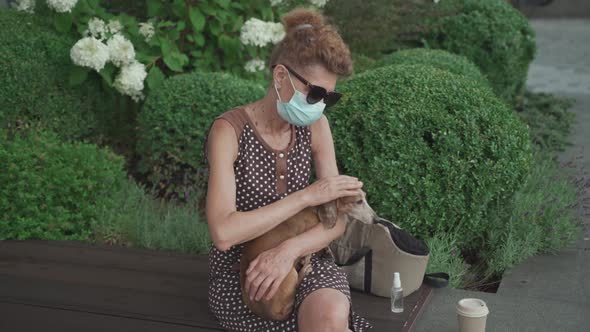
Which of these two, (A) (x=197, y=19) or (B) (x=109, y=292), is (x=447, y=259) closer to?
(B) (x=109, y=292)

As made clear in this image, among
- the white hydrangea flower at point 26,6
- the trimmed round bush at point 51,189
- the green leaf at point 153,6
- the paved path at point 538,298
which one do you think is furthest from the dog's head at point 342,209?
the white hydrangea flower at point 26,6

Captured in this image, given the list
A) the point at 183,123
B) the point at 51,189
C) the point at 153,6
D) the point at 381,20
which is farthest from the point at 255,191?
the point at 381,20

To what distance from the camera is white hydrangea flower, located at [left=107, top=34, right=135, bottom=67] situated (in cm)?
582

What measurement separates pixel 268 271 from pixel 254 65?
3.43 m

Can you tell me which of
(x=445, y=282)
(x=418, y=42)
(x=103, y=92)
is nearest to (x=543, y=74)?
(x=418, y=42)

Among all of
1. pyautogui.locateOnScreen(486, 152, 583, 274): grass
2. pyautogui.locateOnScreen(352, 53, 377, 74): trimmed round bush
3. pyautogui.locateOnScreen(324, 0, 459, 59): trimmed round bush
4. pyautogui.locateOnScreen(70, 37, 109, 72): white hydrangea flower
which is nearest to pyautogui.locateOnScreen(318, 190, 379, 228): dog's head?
pyautogui.locateOnScreen(486, 152, 583, 274): grass

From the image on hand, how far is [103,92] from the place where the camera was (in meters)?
6.25

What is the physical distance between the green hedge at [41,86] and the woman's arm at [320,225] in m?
2.93

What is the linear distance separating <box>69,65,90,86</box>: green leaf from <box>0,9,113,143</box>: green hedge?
63 mm

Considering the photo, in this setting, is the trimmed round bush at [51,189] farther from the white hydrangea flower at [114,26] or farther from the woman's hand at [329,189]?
the woman's hand at [329,189]

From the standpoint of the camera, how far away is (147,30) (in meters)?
6.07

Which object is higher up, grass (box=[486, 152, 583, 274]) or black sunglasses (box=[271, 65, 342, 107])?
black sunglasses (box=[271, 65, 342, 107])

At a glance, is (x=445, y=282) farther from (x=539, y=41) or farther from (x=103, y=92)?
(x=539, y=41)

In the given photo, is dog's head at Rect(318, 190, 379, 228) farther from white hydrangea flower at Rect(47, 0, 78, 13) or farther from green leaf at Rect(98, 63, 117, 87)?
white hydrangea flower at Rect(47, 0, 78, 13)
